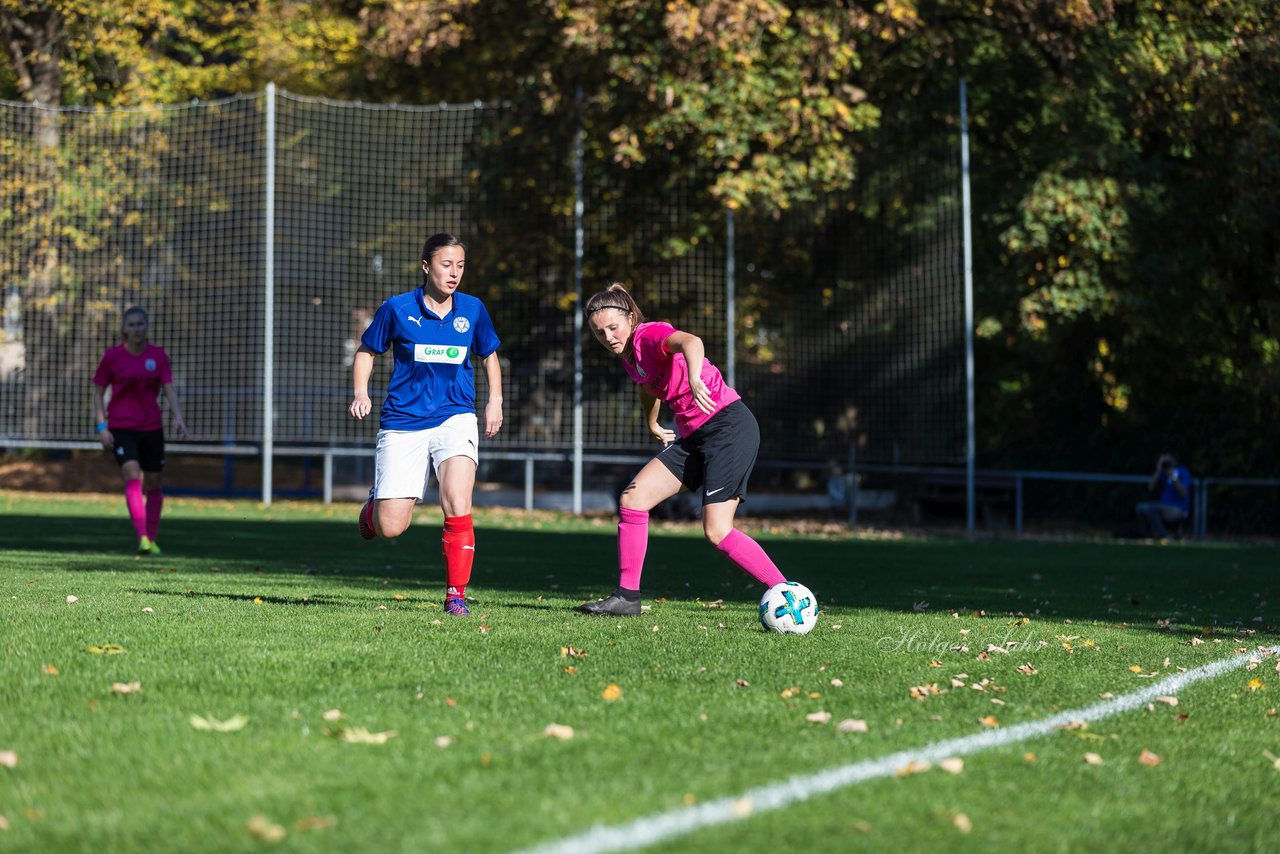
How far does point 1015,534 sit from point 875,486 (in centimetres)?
603

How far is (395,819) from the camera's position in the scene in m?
3.40

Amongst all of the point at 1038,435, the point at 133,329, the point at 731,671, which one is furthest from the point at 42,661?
the point at 1038,435

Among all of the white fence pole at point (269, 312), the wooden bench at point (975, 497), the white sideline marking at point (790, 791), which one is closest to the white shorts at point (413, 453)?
the white sideline marking at point (790, 791)

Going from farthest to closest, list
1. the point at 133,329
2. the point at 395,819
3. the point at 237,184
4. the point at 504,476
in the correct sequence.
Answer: the point at 504,476
the point at 237,184
the point at 133,329
the point at 395,819

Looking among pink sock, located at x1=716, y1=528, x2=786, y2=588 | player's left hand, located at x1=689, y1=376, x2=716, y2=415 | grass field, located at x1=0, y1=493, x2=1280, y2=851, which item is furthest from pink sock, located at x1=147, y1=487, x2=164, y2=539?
player's left hand, located at x1=689, y1=376, x2=716, y2=415

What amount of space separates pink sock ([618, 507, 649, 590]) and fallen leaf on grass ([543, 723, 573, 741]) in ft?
10.8

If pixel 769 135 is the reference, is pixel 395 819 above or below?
below

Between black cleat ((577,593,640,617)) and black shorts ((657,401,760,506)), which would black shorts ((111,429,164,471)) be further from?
black shorts ((657,401,760,506))

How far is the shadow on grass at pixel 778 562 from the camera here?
942 centimetres

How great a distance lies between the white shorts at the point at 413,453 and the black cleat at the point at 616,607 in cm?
99

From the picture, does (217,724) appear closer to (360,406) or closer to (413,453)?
(360,406)

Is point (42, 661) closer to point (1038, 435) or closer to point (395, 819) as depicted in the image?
point (395, 819)

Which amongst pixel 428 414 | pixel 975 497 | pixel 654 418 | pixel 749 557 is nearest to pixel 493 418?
pixel 428 414

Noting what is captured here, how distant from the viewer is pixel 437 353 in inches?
302
